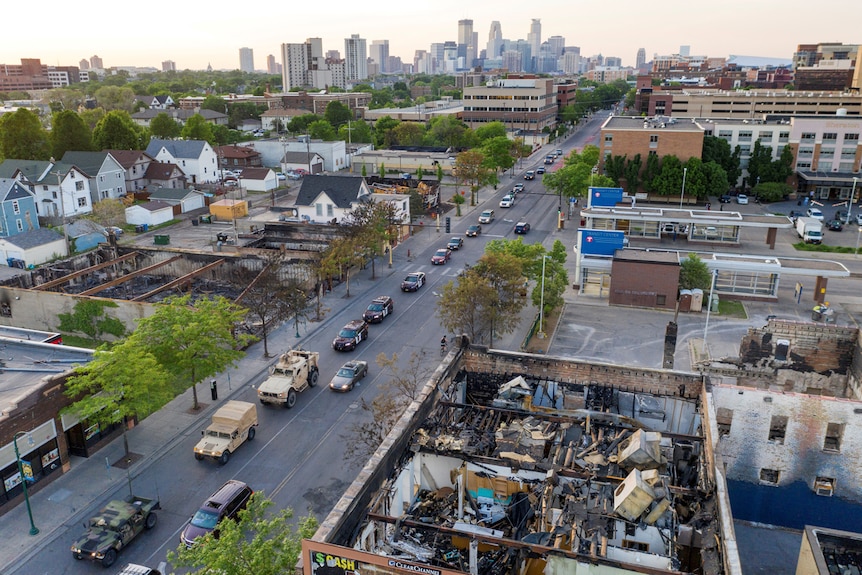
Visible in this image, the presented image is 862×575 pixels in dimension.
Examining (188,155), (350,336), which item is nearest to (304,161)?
(188,155)

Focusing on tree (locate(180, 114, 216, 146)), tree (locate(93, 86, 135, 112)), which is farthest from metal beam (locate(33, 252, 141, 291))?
tree (locate(93, 86, 135, 112))

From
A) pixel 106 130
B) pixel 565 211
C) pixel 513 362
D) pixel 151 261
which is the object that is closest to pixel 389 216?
pixel 151 261

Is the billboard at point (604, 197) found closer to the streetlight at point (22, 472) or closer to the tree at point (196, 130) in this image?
the streetlight at point (22, 472)

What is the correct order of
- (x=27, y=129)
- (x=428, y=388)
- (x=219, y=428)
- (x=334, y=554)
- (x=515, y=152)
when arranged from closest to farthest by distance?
(x=334, y=554), (x=428, y=388), (x=219, y=428), (x=27, y=129), (x=515, y=152)

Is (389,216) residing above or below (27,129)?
below

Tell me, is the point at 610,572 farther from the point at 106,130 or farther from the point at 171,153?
the point at 106,130

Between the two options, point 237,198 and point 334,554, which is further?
point 237,198
